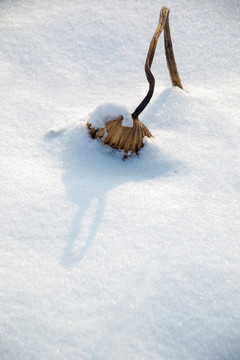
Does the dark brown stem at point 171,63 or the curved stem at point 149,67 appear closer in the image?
the curved stem at point 149,67

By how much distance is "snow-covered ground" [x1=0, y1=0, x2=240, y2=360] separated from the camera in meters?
0.71

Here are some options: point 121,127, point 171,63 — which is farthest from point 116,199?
point 171,63

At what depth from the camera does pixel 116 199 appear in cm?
96

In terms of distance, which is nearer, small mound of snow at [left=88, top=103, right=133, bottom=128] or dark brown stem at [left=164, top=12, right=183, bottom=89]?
small mound of snow at [left=88, top=103, right=133, bottom=128]

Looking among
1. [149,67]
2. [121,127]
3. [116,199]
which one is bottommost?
[116,199]

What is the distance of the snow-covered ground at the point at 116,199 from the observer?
0.71 m

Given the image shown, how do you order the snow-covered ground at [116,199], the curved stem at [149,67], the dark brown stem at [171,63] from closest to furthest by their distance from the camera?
the snow-covered ground at [116,199], the curved stem at [149,67], the dark brown stem at [171,63]

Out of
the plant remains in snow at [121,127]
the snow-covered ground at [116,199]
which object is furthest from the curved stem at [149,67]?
the snow-covered ground at [116,199]

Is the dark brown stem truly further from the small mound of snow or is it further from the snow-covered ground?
the small mound of snow

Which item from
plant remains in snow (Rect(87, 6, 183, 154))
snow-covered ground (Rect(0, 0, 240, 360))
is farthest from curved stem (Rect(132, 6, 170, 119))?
snow-covered ground (Rect(0, 0, 240, 360))

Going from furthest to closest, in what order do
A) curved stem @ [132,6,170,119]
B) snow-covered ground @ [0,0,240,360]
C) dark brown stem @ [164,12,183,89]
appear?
dark brown stem @ [164,12,183,89]
curved stem @ [132,6,170,119]
snow-covered ground @ [0,0,240,360]

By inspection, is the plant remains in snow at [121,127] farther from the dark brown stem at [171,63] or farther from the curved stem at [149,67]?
the dark brown stem at [171,63]

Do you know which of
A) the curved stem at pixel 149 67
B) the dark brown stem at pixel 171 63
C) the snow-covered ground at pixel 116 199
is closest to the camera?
the snow-covered ground at pixel 116 199

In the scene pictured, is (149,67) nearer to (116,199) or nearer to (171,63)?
(171,63)
